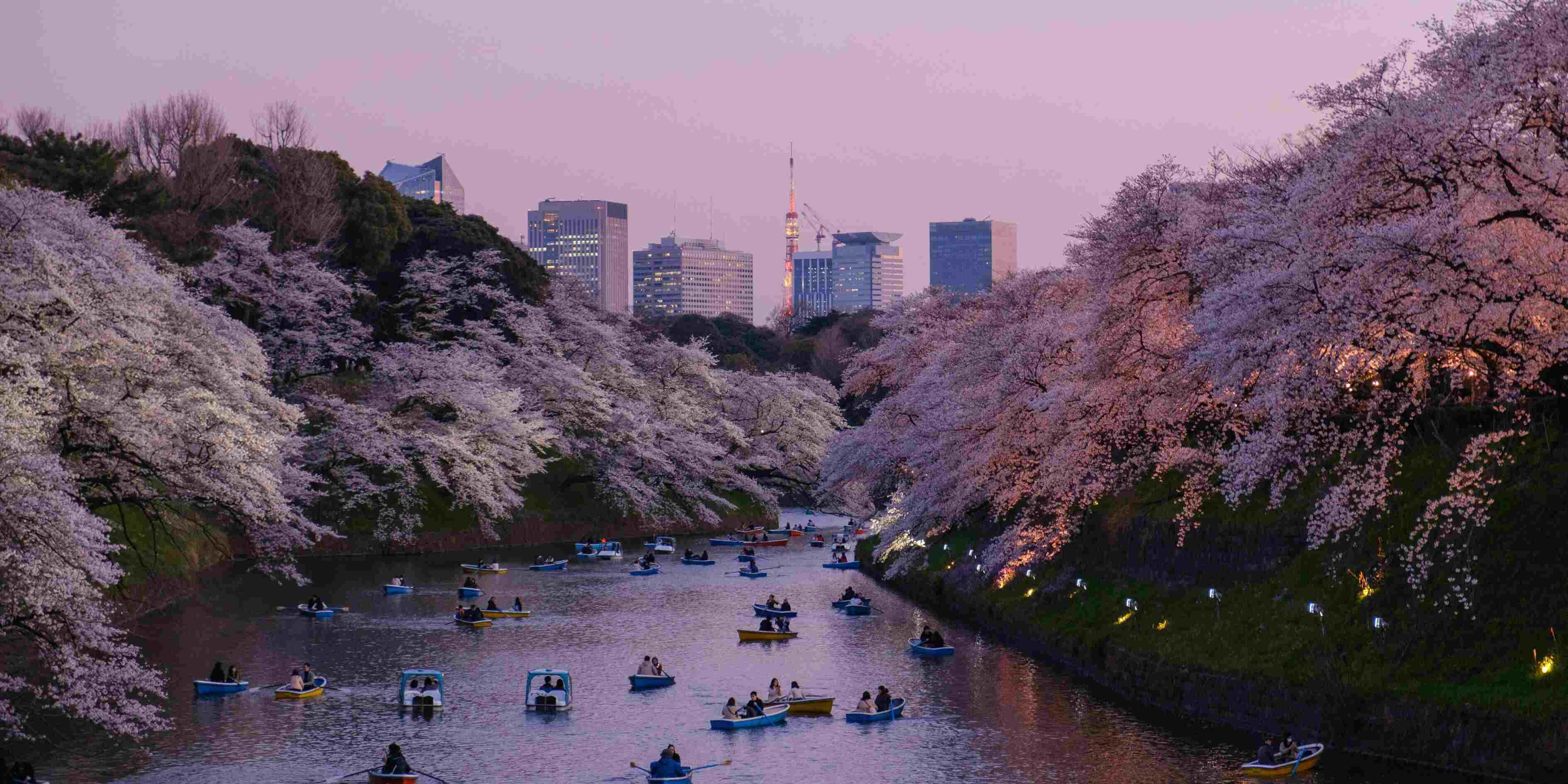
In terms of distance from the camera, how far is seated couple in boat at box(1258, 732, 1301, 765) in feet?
88.1

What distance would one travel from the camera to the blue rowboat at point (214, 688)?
36500mm

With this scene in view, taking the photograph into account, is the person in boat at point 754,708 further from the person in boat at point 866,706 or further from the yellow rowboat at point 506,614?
the yellow rowboat at point 506,614

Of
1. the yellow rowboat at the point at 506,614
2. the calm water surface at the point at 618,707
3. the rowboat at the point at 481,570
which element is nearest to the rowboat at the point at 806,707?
the calm water surface at the point at 618,707

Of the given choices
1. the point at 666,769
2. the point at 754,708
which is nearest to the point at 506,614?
the point at 754,708

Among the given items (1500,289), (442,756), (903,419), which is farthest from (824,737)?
(903,419)

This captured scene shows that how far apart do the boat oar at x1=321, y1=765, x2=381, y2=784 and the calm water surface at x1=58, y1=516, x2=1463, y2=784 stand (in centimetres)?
37

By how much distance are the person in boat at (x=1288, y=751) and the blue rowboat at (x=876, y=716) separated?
34.0 ft


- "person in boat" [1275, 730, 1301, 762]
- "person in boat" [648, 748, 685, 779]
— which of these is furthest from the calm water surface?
"person in boat" [648, 748, 685, 779]

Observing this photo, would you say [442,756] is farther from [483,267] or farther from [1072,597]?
[483,267]

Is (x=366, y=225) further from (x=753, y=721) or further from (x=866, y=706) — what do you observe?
(x=866, y=706)

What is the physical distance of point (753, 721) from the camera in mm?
34406

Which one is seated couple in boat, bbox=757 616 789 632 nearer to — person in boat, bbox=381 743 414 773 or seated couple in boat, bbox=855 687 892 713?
seated couple in boat, bbox=855 687 892 713

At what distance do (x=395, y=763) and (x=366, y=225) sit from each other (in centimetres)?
6027

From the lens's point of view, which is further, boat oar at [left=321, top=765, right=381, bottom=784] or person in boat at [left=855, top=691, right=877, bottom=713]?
person in boat at [left=855, top=691, right=877, bottom=713]
